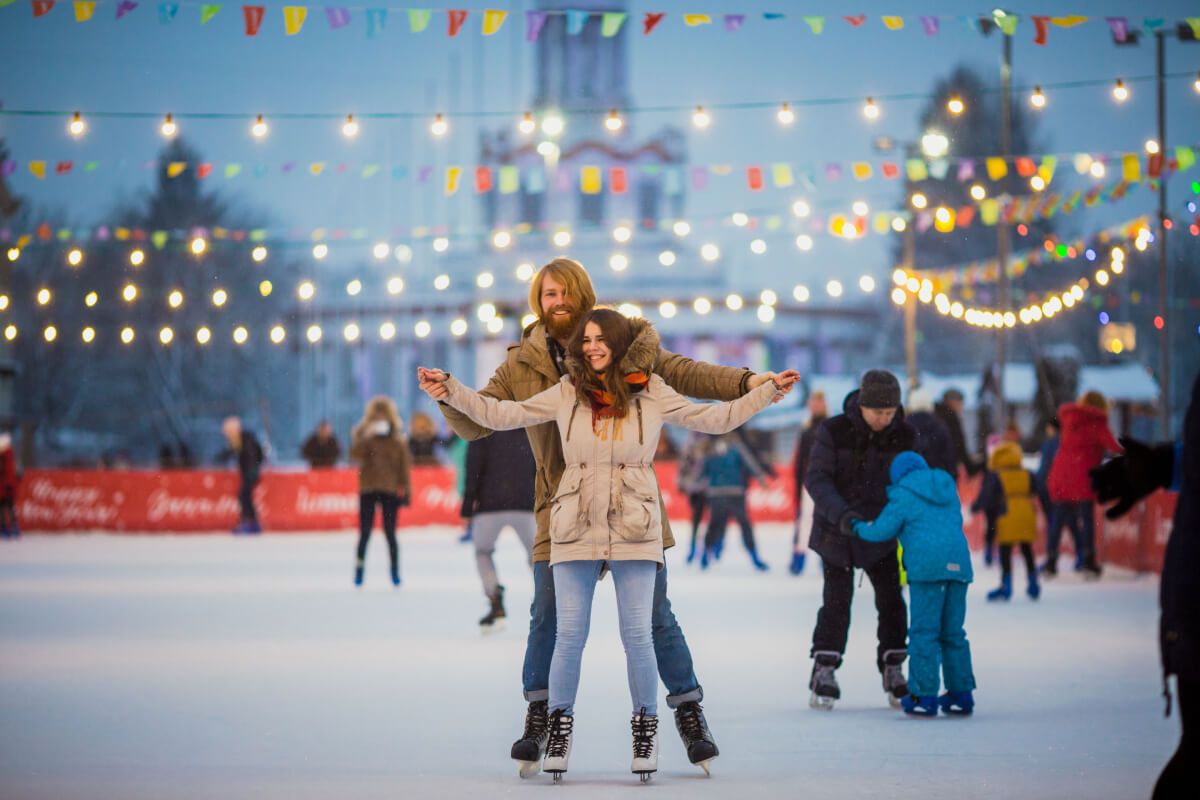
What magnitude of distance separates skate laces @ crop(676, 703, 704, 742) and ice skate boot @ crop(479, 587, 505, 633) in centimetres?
526

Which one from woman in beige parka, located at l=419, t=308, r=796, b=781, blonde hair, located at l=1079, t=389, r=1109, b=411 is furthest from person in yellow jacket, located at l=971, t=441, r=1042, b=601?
woman in beige parka, located at l=419, t=308, r=796, b=781

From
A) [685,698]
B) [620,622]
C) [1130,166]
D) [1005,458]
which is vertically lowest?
[685,698]

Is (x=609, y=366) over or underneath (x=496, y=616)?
over

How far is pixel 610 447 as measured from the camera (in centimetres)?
603

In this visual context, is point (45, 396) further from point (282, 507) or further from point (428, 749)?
point (428, 749)

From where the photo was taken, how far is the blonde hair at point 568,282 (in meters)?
6.30

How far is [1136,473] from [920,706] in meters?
3.32

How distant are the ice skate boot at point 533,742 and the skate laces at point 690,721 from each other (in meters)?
0.48

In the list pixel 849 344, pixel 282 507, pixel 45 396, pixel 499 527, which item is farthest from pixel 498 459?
pixel 849 344

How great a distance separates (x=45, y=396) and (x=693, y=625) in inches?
1695

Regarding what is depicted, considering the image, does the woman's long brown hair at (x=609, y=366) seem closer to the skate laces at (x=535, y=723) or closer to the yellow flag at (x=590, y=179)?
the skate laces at (x=535, y=723)

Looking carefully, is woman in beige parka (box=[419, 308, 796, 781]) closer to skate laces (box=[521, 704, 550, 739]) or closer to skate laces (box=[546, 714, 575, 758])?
skate laces (box=[546, 714, 575, 758])

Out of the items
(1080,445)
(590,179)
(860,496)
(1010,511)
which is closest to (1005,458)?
(1010,511)

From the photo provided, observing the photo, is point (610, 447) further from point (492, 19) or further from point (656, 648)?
point (492, 19)
